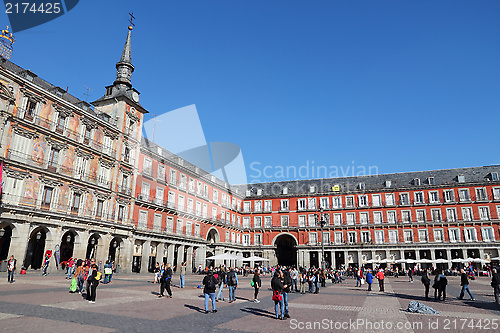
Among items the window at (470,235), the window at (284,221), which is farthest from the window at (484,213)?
the window at (284,221)

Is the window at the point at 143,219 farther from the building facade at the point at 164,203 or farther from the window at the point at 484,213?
the window at the point at 484,213

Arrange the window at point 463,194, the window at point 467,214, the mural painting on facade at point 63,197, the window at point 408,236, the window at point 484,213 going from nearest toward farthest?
the mural painting on facade at point 63,197 → the window at point 484,213 → the window at point 467,214 → the window at point 463,194 → the window at point 408,236

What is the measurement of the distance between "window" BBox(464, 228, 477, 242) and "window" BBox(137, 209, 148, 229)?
43.5m

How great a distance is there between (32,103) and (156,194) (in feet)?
53.3

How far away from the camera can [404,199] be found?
51.3 m

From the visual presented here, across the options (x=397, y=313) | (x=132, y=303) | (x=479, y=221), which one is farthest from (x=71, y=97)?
(x=479, y=221)

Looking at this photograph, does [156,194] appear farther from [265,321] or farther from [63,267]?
[265,321]

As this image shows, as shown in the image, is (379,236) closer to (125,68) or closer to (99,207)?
(99,207)

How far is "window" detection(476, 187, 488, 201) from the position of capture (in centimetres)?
4756

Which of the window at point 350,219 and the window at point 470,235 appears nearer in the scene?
the window at point 470,235

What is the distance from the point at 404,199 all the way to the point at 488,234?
11.5m

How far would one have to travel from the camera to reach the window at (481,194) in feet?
156

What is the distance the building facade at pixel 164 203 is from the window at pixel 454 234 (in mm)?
144

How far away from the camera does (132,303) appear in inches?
496
